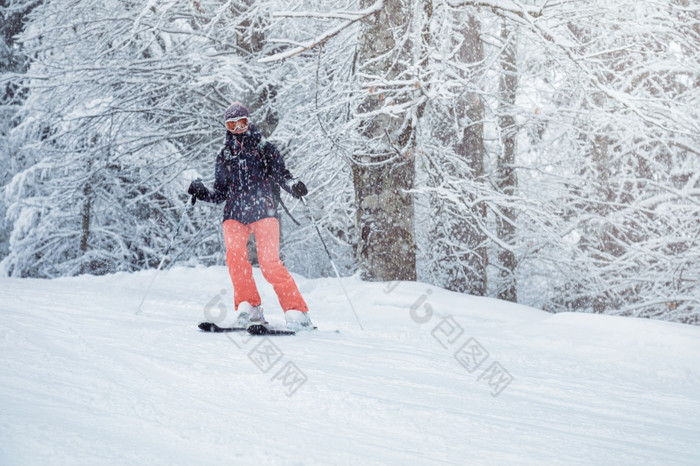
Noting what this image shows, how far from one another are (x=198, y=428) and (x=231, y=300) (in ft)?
14.0

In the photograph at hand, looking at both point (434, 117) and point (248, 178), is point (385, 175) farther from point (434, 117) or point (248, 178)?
point (248, 178)

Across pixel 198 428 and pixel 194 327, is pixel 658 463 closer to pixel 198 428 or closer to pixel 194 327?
pixel 198 428

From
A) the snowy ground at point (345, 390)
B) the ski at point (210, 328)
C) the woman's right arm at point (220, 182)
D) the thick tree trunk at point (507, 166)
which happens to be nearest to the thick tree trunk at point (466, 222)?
the thick tree trunk at point (507, 166)

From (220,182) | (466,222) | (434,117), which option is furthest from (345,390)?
(466,222)

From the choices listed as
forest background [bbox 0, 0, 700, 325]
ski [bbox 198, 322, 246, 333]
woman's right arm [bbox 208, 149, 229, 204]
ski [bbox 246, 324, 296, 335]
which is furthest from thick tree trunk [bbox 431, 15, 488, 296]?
ski [bbox 198, 322, 246, 333]

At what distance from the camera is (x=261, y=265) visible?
14.9ft

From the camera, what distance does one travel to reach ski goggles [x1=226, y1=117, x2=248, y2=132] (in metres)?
4.55

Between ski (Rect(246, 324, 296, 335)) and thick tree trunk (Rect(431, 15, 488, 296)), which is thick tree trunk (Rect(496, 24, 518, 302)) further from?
ski (Rect(246, 324, 296, 335))

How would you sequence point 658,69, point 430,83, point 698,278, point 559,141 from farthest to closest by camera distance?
point 559,141
point 658,69
point 698,278
point 430,83

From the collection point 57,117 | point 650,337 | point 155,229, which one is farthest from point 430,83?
point 155,229

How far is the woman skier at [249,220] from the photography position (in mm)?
4516

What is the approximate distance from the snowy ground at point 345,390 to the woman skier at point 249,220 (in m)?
0.42

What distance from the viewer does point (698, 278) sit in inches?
326

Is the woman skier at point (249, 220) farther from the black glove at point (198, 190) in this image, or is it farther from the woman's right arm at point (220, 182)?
the black glove at point (198, 190)
